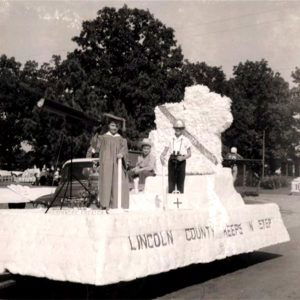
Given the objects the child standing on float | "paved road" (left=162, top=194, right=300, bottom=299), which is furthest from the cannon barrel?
"paved road" (left=162, top=194, right=300, bottom=299)

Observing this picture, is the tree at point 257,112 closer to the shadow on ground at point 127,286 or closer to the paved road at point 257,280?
the paved road at point 257,280

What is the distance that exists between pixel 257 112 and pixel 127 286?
62.9 metres

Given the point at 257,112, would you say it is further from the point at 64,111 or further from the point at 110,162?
the point at 64,111

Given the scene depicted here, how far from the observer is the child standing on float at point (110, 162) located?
298 inches

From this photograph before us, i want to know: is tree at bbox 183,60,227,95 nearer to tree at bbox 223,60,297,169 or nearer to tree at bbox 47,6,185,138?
tree at bbox 223,60,297,169

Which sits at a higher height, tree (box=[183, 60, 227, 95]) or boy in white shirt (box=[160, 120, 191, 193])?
tree (box=[183, 60, 227, 95])

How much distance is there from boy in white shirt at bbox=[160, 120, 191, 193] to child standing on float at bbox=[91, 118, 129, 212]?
4.34 feet

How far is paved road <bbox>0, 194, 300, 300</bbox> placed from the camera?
6.94 metres

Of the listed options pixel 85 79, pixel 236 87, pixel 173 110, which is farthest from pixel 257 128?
pixel 173 110

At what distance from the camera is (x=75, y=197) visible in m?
11.6

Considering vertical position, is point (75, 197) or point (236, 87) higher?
point (236, 87)

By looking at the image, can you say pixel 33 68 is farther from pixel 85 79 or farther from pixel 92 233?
pixel 92 233

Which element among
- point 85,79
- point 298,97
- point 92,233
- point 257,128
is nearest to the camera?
point 92,233

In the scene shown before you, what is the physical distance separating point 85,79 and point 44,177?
7624 mm
